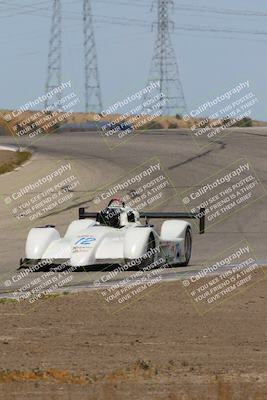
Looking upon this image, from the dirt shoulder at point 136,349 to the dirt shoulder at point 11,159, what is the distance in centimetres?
2571

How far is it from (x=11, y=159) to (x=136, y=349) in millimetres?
34585

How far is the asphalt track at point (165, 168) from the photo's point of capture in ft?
81.7

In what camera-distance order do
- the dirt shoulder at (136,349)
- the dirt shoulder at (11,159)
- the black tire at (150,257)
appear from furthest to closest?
the dirt shoulder at (11,159), the black tire at (150,257), the dirt shoulder at (136,349)

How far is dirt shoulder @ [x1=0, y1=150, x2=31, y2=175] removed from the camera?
42844 millimetres

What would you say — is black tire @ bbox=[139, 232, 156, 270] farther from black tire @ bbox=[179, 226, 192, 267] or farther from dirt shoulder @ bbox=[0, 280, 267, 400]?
dirt shoulder @ bbox=[0, 280, 267, 400]

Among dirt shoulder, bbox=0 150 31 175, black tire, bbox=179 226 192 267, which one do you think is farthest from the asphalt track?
dirt shoulder, bbox=0 150 31 175

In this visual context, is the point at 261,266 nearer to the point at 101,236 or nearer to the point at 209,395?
the point at 101,236

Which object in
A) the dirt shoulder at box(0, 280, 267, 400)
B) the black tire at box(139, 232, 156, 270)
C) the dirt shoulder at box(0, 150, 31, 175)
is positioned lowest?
the dirt shoulder at box(0, 280, 267, 400)

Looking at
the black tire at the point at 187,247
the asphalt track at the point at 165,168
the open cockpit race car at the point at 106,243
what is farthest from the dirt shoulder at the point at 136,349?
the black tire at the point at 187,247

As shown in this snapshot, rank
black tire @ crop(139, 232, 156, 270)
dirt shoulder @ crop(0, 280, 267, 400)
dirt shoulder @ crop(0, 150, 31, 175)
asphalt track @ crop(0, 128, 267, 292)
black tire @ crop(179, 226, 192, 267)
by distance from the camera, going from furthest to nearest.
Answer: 1. dirt shoulder @ crop(0, 150, 31, 175)
2. asphalt track @ crop(0, 128, 267, 292)
3. black tire @ crop(179, 226, 192, 267)
4. black tire @ crop(139, 232, 156, 270)
5. dirt shoulder @ crop(0, 280, 267, 400)

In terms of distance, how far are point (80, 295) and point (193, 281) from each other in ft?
7.97

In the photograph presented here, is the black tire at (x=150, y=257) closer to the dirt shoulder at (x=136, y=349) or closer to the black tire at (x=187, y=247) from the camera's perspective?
the black tire at (x=187, y=247)

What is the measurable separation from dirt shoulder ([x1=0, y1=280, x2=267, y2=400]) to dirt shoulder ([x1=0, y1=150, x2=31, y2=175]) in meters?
25.7

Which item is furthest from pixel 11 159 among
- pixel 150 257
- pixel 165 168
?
pixel 150 257
